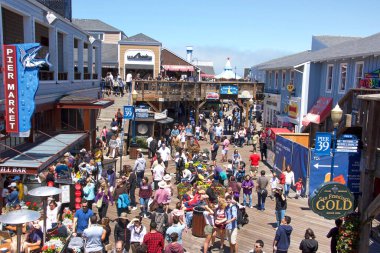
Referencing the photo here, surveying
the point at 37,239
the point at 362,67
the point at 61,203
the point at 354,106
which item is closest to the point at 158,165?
the point at 61,203

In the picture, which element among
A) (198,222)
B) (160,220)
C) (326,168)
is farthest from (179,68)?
(160,220)

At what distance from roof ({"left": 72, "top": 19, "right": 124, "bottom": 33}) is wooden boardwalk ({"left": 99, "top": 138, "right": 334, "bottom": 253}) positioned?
42670 millimetres

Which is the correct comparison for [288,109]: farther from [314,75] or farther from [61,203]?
[61,203]

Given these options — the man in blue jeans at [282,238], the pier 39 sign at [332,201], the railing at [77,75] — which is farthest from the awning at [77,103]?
the pier 39 sign at [332,201]

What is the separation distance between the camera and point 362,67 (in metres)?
19.1

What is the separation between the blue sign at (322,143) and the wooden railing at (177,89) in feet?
56.8

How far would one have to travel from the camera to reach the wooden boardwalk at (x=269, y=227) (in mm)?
10859

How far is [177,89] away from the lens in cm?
3005

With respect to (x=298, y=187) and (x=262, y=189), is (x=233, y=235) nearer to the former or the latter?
(x=262, y=189)

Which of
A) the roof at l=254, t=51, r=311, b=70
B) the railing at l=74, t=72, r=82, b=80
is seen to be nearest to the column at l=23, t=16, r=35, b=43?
the railing at l=74, t=72, r=82, b=80

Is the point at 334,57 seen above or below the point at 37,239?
above

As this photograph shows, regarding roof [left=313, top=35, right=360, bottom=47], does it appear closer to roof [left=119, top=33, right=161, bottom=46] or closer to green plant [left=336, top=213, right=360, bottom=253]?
roof [left=119, top=33, right=161, bottom=46]

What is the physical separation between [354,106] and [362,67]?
3283 mm

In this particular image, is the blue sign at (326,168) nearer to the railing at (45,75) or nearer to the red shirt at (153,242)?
the red shirt at (153,242)
